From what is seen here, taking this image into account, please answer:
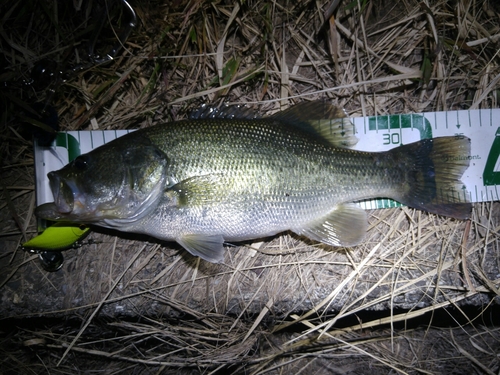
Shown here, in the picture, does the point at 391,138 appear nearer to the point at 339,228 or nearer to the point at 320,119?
the point at 320,119

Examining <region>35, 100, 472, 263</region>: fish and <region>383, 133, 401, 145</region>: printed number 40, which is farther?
<region>383, 133, 401, 145</region>: printed number 40

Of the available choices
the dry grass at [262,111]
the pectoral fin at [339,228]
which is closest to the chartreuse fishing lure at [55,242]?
the dry grass at [262,111]

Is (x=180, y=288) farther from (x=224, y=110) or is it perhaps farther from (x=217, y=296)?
(x=224, y=110)

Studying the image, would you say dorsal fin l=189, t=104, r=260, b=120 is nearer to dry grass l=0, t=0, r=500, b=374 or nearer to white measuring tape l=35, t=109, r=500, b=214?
dry grass l=0, t=0, r=500, b=374

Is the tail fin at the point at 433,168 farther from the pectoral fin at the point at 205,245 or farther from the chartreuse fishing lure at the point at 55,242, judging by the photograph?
the chartreuse fishing lure at the point at 55,242

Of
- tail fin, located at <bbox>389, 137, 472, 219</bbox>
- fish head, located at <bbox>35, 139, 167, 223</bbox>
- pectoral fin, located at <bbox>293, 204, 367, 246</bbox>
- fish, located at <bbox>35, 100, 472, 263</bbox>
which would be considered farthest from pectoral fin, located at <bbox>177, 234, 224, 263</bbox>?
tail fin, located at <bbox>389, 137, 472, 219</bbox>

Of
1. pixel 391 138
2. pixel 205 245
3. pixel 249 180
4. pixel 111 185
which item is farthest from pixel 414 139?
pixel 111 185

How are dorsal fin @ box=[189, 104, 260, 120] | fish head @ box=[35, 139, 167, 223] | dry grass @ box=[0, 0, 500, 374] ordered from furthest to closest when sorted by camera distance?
dry grass @ box=[0, 0, 500, 374] → dorsal fin @ box=[189, 104, 260, 120] → fish head @ box=[35, 139, 167, 223]
